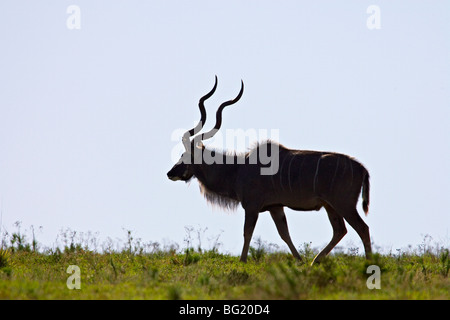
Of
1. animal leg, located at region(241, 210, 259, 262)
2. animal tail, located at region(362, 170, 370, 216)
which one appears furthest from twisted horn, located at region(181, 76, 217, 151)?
animal tail, located at region(362, 170, 370, 216)

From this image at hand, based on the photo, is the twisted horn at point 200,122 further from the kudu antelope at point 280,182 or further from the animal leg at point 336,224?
the animal leg at point 336,224

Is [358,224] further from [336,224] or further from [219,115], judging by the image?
[219,115]

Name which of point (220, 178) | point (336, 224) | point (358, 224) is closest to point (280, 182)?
point (336, 224)

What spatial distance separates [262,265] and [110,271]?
233 cm

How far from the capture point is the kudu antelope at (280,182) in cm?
1035

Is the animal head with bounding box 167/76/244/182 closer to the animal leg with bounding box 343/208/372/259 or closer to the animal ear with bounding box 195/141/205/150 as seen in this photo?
the animal ear with bounding box 195/141/205/150

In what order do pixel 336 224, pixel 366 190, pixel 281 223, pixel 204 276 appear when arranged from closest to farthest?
pixel 204 276 → pixel 366 190 → pixel 336 224 → pixel 281 223

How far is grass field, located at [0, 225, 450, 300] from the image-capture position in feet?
21.7

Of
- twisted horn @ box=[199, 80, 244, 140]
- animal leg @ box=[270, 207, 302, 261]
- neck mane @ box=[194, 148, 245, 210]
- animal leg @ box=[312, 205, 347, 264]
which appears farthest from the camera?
twisted horn @ box=[199, 80, 244, 140]

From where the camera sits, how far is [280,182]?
11.2 meters

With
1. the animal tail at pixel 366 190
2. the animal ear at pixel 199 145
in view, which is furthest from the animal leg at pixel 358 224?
the animal ear at pixel 199 145

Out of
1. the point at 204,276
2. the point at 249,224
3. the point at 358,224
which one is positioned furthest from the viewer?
the point at 249,224

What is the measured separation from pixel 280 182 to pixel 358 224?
156 cm
